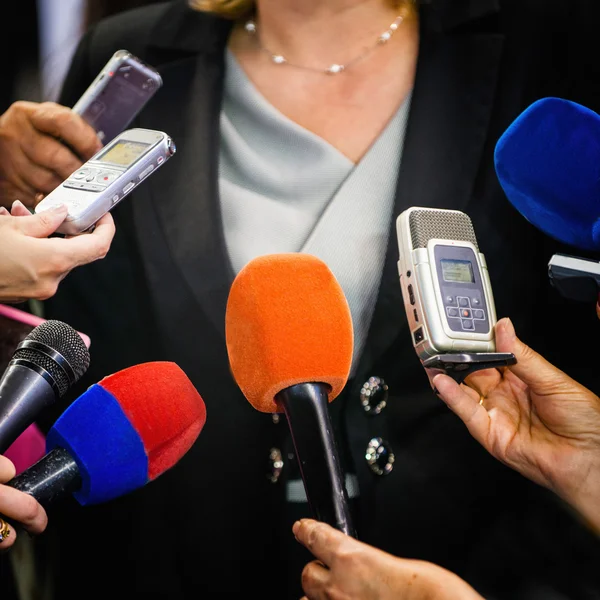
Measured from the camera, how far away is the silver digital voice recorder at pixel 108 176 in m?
0.64

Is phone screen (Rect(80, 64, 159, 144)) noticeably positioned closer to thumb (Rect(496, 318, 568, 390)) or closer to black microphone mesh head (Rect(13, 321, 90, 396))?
black microphone mesh head (Rect(13, 321, 90, 396))

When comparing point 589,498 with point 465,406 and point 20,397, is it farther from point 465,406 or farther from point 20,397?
point 20,397

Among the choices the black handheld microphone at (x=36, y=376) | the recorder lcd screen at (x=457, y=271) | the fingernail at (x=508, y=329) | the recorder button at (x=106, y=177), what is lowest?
the fingernail at (x=508, y=329)

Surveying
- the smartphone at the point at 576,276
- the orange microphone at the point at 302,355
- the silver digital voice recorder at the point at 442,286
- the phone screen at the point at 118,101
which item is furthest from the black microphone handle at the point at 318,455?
the phone screen at the point at 118,101

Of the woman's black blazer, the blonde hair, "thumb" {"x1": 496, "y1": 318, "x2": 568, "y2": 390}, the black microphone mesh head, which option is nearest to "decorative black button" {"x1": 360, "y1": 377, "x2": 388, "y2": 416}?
the woman's black blazer

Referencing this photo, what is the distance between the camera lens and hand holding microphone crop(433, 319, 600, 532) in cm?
62

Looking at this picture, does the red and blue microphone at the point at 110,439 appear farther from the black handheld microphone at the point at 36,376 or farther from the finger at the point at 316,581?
the finger at the point at 316,581

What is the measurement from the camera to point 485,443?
647 mm

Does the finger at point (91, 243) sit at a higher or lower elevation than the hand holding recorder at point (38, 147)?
lower

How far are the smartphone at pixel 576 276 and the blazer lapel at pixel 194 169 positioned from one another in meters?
0.27

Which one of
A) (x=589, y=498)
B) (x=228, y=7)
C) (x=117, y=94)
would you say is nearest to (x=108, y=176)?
(x=117, y=94)

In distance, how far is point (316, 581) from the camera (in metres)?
0.55

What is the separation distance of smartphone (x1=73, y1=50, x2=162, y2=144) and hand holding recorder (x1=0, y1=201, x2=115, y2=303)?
0.11 metres

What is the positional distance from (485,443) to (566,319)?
0.13 meters
